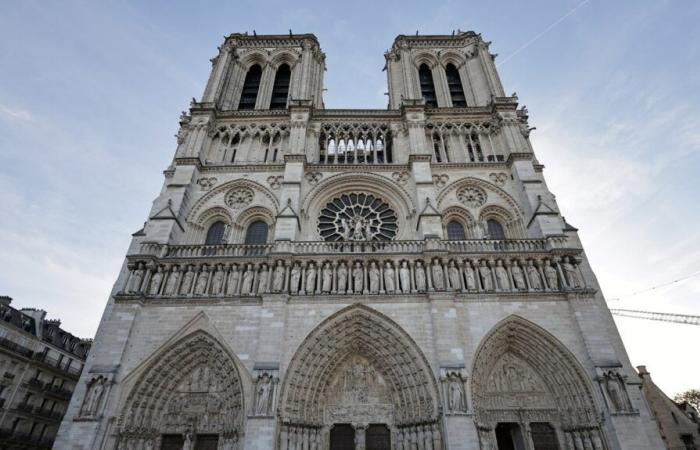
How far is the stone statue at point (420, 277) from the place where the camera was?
12.6m

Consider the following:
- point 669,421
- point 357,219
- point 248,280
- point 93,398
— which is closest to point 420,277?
point 357,219

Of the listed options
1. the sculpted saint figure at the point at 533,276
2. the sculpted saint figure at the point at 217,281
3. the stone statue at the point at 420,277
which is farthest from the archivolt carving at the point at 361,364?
the sculpted saint figure at the point at 533,276

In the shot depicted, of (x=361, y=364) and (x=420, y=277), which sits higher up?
(x=420, y=277)

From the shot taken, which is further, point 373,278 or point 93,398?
point 373,278

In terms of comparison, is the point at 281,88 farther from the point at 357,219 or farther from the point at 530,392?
the point at 530,392

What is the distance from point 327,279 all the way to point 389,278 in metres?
2.07

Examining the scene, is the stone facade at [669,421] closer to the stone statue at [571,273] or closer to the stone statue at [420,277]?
the stone statue at [571,273]

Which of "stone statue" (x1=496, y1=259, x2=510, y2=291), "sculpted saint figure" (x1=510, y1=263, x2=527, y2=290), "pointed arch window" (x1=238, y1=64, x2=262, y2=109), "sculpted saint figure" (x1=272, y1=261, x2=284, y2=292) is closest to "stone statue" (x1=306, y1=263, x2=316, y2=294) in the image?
"sculpted saint figure" (x1=272, y1=261, x2=284, y2=292)

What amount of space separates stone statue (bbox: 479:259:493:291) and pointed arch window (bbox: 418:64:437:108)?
11110 millimetres

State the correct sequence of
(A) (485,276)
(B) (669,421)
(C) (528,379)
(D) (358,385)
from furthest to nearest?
1. (B) (669,421)
2. (A) (485,276)
3. (D) (358,385)
4. (C) (528,379)

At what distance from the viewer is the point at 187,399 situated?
11.9 metres

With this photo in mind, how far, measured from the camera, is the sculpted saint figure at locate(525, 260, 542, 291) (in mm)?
12758

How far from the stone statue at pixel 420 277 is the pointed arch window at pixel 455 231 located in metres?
3.21

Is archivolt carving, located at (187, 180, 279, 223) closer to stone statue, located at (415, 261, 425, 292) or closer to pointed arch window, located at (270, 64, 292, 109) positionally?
stone statue, located at (415, 261, 425, 292)
